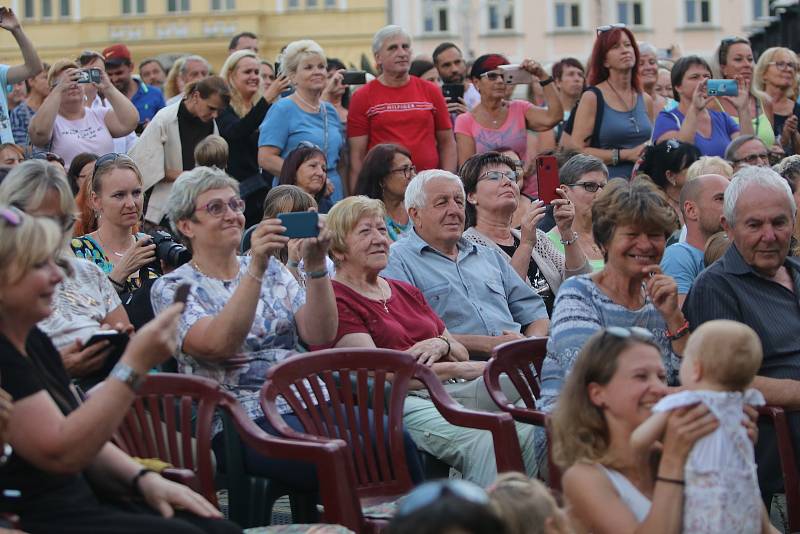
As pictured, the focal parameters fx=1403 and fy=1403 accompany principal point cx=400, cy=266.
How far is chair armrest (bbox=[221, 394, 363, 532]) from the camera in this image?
4805 mm

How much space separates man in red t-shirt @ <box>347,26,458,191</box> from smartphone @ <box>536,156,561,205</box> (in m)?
2.11

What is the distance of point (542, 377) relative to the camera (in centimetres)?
537

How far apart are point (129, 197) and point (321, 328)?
1.70 metres

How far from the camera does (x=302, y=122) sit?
31.4ft

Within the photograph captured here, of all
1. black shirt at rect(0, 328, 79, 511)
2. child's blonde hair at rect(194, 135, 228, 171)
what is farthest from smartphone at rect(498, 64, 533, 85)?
black shirt at rect(0, 328, 79, 511)

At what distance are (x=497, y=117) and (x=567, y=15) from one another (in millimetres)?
52852

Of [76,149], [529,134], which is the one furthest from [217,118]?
[529,134]

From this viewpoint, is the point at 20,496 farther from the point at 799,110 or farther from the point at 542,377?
the point at 799,110

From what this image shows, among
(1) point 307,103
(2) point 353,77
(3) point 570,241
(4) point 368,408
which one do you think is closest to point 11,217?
(4) point 368,408

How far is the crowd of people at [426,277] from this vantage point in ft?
12.9

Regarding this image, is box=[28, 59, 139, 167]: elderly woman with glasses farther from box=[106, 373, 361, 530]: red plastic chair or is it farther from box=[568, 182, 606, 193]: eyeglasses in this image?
box=[106, 373, 361, 530]: red plastic chair

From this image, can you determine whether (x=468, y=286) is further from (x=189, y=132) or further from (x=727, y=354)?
(x=189, y=132)

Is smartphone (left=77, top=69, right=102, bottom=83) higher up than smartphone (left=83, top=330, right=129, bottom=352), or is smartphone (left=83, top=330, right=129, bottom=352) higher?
smartphone (left=77, top=69, right=102, bottom=83)

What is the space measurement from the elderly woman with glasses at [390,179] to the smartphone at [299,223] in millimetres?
2636
